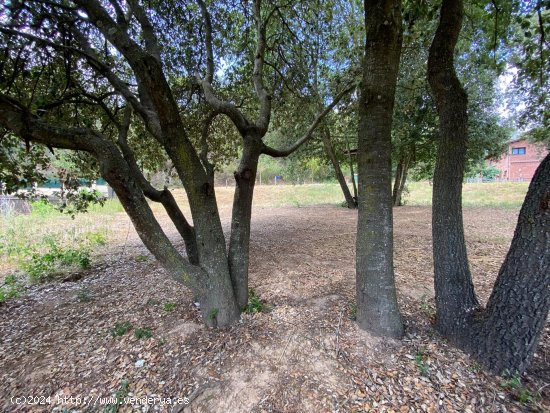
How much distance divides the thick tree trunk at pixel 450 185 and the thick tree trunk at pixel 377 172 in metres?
0.39

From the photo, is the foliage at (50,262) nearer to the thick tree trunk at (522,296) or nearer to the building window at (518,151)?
the thick tree trunk at (522,296)

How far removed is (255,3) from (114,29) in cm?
195

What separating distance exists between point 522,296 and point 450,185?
869 millimetres

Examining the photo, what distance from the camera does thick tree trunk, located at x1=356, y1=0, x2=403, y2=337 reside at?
190 centimetres

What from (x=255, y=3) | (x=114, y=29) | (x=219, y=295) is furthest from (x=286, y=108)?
(x=219, y=295)

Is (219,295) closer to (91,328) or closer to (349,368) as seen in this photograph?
(349,368)

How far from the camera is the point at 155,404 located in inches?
69.2

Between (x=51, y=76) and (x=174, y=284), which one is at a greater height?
(x=51, y=76)

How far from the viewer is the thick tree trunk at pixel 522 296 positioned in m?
1.54

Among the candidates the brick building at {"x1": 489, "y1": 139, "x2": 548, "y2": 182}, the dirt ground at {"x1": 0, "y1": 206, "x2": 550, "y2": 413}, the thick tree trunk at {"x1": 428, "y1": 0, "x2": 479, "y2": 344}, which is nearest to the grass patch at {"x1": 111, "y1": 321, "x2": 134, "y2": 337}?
the dirt ground at {"x1": 0, "y1": 206, "x2": 550, "y2": 413}

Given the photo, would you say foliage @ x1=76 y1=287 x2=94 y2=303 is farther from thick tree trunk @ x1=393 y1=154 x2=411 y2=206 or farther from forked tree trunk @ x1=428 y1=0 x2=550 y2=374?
thick tree trunk @ x1=393 y1=154 x2=411 y2=206

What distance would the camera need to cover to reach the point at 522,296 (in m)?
1.67

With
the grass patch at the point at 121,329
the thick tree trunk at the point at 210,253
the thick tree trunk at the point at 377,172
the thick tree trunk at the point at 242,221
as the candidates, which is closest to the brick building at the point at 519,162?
the thick tree trunk at the point at 377,172

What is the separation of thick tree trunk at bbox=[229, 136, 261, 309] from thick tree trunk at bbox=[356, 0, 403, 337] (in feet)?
3.58
